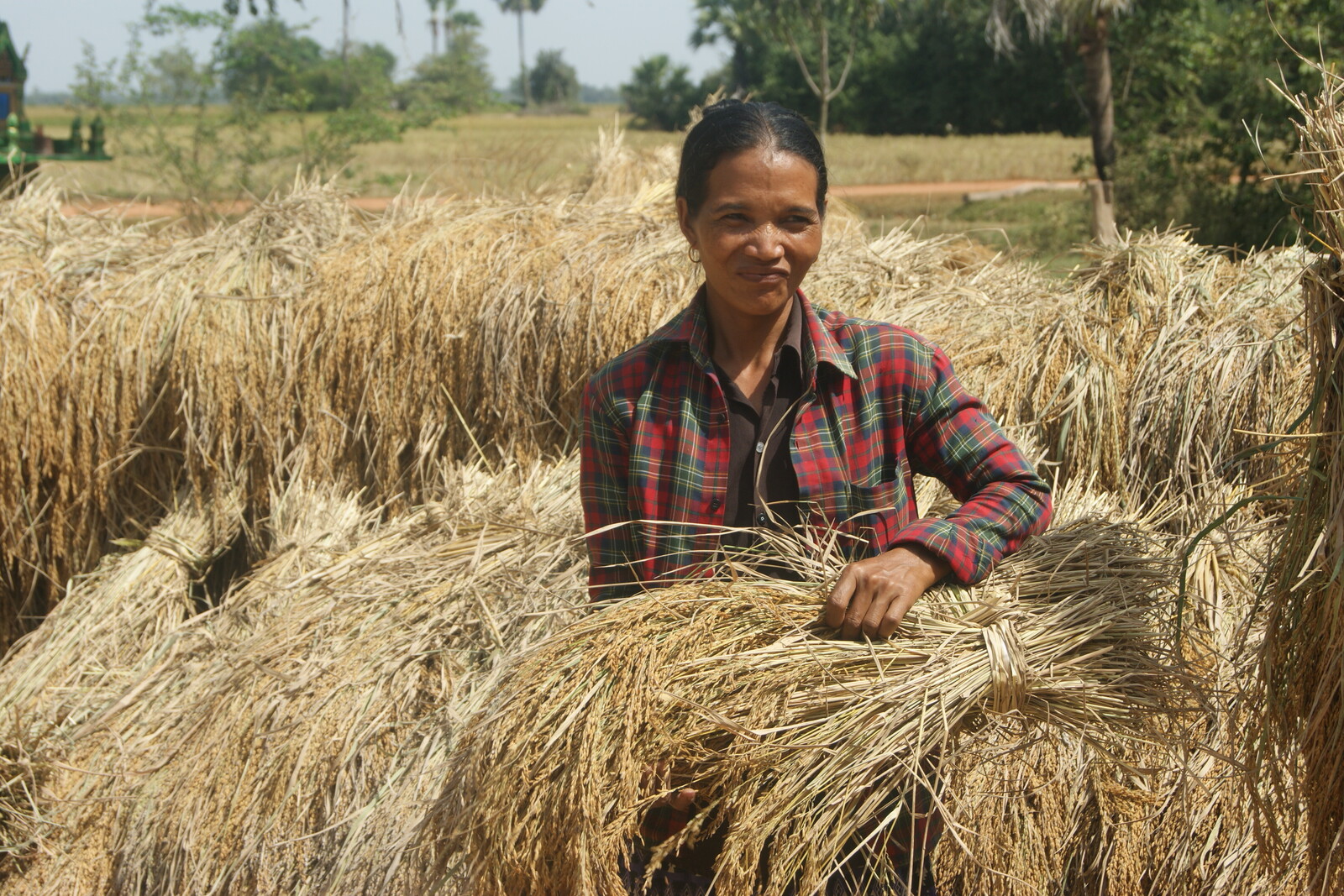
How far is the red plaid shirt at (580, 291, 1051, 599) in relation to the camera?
1.62 m

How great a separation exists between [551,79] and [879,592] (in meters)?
93.6

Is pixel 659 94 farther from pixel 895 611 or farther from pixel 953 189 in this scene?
pixel 895 611

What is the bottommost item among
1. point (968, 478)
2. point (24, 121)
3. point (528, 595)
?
point (528, 595)

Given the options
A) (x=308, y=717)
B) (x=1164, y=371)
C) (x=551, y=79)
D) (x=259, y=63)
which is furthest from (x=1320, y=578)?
(x=551, y=79)

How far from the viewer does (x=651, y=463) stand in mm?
1627

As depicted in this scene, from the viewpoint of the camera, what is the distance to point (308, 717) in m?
2.65

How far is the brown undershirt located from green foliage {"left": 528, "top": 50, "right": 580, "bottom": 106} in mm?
89589

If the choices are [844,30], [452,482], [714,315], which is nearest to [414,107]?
[452,482]

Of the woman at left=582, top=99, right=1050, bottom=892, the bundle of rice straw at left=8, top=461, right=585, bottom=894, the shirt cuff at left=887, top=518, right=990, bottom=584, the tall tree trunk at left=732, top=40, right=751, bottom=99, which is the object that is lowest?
the bundle of rice straw at left=8, top=461, right=585, bottom=894

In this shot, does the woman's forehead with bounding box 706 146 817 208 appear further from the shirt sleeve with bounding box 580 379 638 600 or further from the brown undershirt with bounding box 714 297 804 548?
the shirt sleeve with bounding box 580 379 638 600

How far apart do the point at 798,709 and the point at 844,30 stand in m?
38.1

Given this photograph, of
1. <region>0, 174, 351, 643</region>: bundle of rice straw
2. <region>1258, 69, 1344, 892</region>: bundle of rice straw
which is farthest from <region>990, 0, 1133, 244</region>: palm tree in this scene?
<region>1258, 69, 1344, 892</region>: bundle of rice straw

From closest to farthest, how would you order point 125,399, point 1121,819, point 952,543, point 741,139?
point 952,543
point 741,139
point 1121,819
point 125,399

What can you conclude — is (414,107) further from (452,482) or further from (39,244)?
Result: (452,482)
